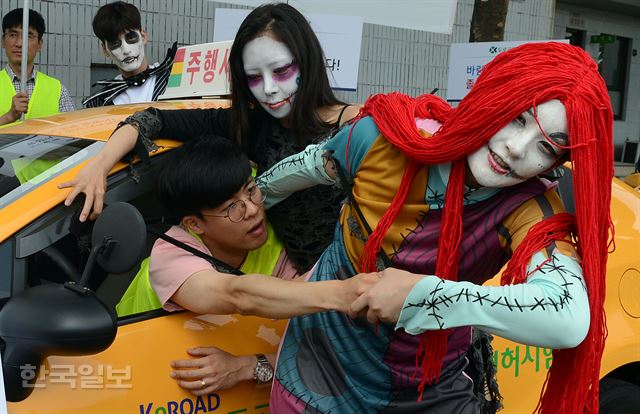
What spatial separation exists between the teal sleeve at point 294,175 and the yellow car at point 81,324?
0.33 m

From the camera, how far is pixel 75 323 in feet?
5.37

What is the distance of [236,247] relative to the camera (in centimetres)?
220

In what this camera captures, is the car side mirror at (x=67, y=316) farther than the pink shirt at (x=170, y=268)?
No

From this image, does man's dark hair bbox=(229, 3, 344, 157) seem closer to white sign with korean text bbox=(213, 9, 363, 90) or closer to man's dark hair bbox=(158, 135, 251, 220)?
man's dark hair bbox=(158, 135, 251, 220)

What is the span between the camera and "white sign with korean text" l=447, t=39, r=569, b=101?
5426 mm

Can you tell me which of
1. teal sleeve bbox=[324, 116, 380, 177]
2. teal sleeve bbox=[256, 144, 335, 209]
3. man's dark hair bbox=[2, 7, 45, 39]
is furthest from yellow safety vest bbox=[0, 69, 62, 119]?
teal sleeve bbox=[324, 116, 380, 177]

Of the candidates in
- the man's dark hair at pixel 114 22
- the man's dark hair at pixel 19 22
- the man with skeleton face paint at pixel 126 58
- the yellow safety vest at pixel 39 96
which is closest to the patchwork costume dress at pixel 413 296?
the man with skeleton face paint at pixel 126 58

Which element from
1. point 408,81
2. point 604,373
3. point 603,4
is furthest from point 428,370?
point 603,4

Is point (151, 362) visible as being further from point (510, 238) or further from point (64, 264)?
point (510, 238)

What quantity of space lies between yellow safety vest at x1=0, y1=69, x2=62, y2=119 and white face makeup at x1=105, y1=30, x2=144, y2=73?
58cm

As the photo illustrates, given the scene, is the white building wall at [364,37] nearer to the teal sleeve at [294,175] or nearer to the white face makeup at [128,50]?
the white face makeup at [128,50]

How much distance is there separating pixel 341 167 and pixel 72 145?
79 cm

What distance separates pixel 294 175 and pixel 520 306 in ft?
2.64

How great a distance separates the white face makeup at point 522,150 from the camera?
63.6 inches
